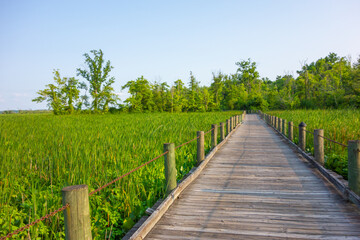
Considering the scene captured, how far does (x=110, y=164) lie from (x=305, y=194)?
11.7ft

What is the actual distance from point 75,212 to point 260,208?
255 centimetres

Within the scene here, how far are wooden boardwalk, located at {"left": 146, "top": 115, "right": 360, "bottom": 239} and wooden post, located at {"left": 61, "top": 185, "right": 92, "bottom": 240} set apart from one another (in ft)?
3.30

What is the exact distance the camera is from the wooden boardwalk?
2.70 meters

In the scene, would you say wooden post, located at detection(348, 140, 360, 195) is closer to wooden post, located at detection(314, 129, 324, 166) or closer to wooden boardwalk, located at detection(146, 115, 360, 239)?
wooden boardwalk, located at detection(146, 115, 360, 239)

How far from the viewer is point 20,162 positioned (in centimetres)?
461

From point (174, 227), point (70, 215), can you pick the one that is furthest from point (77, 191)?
point (174, 227)

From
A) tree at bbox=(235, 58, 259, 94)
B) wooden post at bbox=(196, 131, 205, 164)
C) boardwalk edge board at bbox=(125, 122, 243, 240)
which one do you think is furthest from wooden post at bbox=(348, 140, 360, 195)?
tree at bbox=(235, 58, 259, 94)

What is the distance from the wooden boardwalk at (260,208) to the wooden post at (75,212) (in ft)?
3.30

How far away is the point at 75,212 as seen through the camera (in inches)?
71.9

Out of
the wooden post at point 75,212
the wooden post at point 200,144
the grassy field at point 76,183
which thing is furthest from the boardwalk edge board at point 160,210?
the wooden post at point 200,144

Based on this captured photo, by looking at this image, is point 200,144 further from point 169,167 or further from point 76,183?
point 76,183

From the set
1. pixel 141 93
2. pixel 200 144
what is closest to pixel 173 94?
pixel 141 93

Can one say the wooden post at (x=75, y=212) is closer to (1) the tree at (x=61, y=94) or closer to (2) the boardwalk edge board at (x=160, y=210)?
(2) the boardwalk edge board at (x=160, y=210)

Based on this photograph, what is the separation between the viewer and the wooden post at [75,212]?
1.80m
